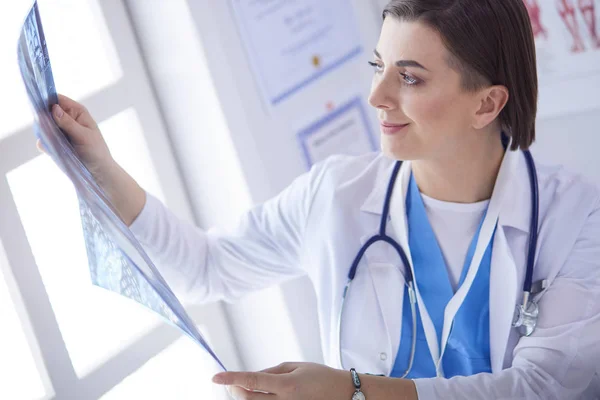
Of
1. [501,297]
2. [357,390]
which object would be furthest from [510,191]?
[357,390]

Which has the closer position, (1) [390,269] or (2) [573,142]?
(1) [390,269]

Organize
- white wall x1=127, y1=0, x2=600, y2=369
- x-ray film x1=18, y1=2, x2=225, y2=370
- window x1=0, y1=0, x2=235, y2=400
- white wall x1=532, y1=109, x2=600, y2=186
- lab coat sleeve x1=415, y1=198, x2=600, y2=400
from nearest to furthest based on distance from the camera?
x-ray film x1=18, y1=2, x2=225, y2=370 → lab coat sleeve x1=415, y1=198, x2=600, y2=400 → window x1=0, y1=0, x2=235, y2=400 → white wall x1=127, y1=0, x2=600, y2=369 → white wall x1=532, y1=109, x2=600, y2=186

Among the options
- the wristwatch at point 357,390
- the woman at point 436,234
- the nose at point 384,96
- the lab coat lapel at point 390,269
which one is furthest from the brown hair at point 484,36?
the wristwatch at point 357,390

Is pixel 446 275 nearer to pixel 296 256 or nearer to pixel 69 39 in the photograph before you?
pixel 296 256

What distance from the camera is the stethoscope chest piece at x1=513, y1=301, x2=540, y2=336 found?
3.75ft

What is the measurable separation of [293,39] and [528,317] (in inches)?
32.0

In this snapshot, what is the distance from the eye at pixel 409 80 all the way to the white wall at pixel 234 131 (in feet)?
1.41

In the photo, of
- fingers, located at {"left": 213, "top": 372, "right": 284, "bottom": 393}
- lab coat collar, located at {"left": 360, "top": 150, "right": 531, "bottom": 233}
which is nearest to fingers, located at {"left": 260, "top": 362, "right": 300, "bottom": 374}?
fingers, located at {"left": 213, "top": 372, "right": 284, "bottom": 393}

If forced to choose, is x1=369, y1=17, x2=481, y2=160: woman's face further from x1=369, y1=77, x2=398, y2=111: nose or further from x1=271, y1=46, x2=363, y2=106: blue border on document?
x1=271, y1=46, x2=363, y2=106: blue border on document

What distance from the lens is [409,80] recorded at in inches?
44.9

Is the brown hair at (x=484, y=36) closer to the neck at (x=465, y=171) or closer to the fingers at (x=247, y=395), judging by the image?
the neck at (x=465, y=171)

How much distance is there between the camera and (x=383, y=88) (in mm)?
1143

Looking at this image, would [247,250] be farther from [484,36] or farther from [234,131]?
[484,36]

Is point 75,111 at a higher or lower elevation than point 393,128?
higher
